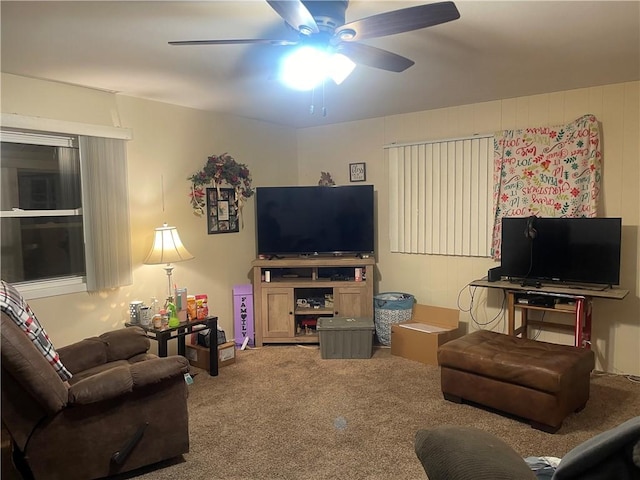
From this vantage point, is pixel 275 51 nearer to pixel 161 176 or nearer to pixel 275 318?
pixel 161 176

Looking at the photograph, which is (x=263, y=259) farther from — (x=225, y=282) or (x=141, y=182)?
(x=141, y=182)

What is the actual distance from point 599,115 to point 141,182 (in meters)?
3.72

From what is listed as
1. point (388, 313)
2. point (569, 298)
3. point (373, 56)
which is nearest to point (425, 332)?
point (388, 313)

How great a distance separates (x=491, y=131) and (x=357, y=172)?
146cm

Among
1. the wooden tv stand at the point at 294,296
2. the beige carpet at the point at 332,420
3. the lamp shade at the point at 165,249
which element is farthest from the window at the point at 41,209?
the wooden tv stand at the point at 294,296

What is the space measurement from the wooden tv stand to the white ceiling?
1.52 metres

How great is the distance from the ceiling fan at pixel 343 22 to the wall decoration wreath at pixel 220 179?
7.71 feet

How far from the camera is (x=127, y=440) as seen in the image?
2.30 metres

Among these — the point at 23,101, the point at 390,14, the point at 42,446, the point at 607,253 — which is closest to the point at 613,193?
the point at 607,253

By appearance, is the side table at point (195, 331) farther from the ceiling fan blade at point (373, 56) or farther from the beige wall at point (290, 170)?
the ceiling fan blade at point (373, 56)

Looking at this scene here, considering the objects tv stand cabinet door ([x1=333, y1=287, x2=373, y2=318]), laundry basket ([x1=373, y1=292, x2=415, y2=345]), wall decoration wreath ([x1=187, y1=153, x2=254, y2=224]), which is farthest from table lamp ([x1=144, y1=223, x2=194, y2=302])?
laundry basket ([x1=373, y1=292, x2=415, y2=345])

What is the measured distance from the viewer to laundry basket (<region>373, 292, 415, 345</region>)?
4473 mm

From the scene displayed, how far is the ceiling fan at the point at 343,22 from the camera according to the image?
1.78m

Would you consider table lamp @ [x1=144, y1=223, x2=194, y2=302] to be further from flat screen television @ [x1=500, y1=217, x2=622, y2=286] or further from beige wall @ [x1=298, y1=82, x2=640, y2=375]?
flat screen television @ [x1=500, y1=217, x2=622, y2=286]
